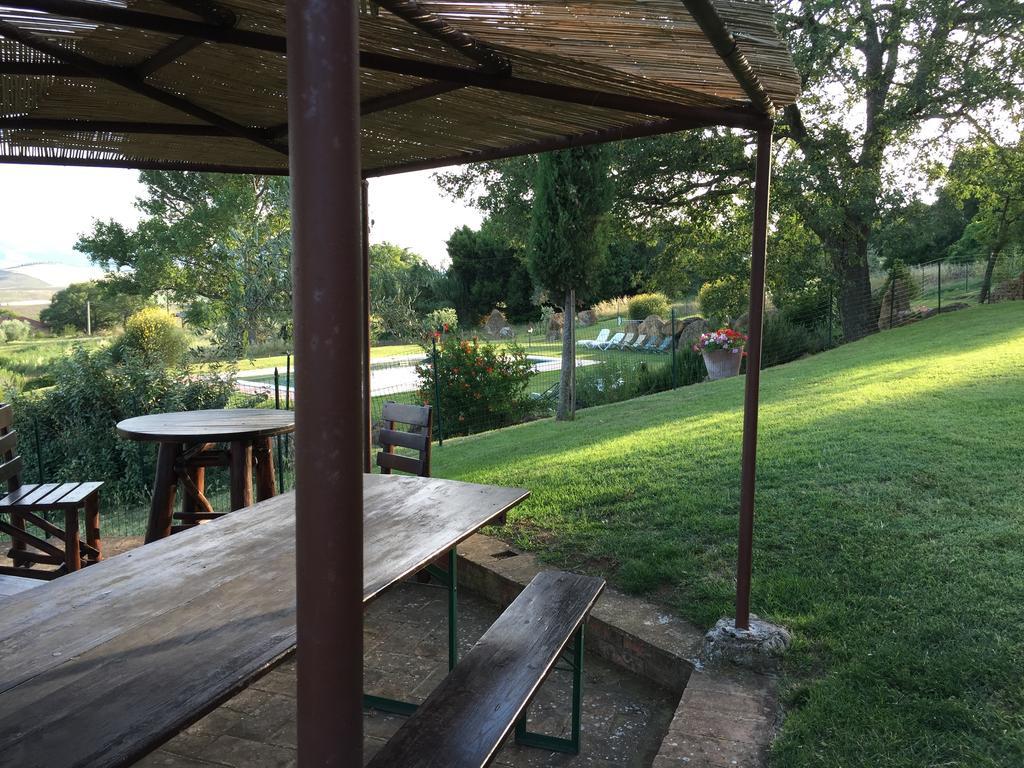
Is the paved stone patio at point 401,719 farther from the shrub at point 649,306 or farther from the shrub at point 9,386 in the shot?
the shrub at point 649,306

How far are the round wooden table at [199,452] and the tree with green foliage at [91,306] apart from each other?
26803 mm

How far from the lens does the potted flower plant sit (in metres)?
13.0

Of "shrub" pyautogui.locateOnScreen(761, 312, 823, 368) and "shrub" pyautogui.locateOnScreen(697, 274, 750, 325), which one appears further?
"shrub" pyautogui.locateOnScreen(697, 274, 750, 325)

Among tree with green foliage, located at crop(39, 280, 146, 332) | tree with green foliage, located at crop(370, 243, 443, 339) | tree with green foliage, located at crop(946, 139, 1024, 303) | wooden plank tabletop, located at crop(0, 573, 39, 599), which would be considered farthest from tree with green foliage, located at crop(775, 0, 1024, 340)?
tree with green foliage, located at crop(39, 280, 146, 332)

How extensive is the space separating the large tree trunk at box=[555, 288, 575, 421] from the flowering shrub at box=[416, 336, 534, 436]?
0.59 m

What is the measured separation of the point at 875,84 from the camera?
40.8 feet

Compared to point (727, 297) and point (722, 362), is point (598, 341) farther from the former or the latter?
point (722, 362)

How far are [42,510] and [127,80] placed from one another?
2.06 meters

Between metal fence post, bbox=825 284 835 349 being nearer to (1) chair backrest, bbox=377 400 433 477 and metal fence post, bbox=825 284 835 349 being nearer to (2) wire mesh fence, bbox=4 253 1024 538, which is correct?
(2) wire mesh fence, bbox=4 253 1024 538

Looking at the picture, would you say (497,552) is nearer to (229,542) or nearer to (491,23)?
(229,542)

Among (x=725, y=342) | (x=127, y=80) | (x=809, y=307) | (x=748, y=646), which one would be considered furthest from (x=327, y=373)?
(x=809, y=307)

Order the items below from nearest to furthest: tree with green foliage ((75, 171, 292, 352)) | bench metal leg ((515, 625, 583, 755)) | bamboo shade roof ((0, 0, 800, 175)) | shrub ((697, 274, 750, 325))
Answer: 1. bamboo shade roof ((0, 0, 800, 175))
2. bench metal leg ((515, 625, 583, 755))
3. shrub ((697, 274, 750, 325))
4. tree with green foliage ((75, 171, 292, 352))

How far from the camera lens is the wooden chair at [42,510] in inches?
145

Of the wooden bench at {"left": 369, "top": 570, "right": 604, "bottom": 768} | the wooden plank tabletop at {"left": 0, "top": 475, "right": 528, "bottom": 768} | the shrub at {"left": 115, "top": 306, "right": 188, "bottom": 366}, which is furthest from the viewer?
the shrub at {"left": 115, "top": 306, "right": 188, "bottom": 366}
